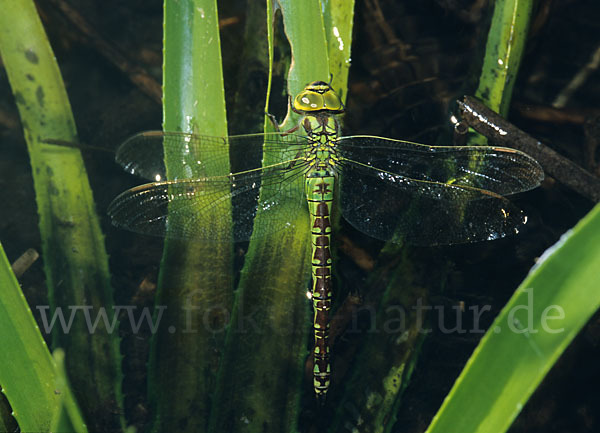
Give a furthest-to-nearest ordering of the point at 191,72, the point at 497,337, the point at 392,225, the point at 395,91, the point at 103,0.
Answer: the point at 103,0, the point at 395,91, the point at 392,225, the point at 191,72, the point at 497,337

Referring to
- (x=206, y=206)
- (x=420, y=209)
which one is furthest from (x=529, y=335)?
(x=206, y=206)

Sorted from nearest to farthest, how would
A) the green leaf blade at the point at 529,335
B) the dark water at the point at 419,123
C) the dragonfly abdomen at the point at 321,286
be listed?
1. the green leaf blade at the point at 529,335
2. the dragonfly abdomen at the point at 321,286
3. the dark water at the point at 419,123

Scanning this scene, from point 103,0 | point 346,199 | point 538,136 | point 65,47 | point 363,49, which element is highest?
point 103,0

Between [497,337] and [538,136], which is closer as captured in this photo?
[497,337]

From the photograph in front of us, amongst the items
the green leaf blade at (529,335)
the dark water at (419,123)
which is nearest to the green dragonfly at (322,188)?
the dark water at (419,123)

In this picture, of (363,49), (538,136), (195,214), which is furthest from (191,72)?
(538,136)

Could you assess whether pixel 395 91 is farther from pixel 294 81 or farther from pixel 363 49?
pixel 294 81

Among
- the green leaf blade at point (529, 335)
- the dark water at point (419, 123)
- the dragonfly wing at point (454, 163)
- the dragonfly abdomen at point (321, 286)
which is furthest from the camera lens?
the dark water at point (419, 123)

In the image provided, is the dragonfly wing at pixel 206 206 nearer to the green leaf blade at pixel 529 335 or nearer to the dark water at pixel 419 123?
the dark water at pixel 419 123
